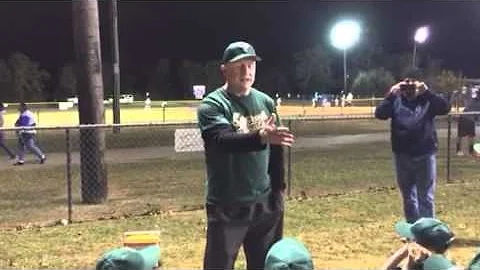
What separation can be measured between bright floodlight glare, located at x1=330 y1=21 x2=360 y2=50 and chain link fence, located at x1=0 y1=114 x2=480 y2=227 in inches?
1721

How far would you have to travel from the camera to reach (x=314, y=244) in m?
7.41

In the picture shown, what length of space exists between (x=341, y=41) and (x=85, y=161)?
56802 millimetres

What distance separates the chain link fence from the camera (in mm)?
10086

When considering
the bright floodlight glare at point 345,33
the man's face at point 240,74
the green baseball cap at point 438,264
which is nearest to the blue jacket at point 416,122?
the man's face at point 240,74

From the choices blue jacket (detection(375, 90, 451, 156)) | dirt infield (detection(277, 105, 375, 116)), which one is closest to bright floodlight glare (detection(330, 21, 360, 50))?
dirt infield (detection(277, 105, 375, 116))

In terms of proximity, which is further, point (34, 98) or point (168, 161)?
point (34, 98)

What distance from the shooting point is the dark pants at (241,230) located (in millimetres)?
3959

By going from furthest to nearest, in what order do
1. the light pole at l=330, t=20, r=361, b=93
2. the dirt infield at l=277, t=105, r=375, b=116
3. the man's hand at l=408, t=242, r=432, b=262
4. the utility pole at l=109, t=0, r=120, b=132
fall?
the light pole at l=330, t=20, r=361, b=93 → the dirt infield at l=277, t=105, r=375, b=116 → the utility pole at l=109, t=0, r=120, b=132 → the man's hand at l=408, t=242, r=432, b=262

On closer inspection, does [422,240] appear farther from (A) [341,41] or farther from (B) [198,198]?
(A) [341,41]

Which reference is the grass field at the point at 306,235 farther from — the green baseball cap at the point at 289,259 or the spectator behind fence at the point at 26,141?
the spectator behind fence at the point at 26,141

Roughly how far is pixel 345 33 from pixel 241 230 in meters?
61.8

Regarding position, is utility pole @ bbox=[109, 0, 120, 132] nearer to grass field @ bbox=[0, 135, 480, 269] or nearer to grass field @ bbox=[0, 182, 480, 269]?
grass field @ bbox=[0, 135, 480, 269]

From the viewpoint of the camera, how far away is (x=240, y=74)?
384cm

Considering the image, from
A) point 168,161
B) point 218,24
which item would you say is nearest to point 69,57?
point 218,24
